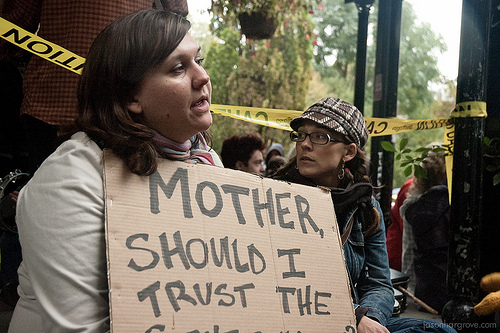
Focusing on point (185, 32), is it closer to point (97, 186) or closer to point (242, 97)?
point (97, 186)

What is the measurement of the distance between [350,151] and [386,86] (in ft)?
9.63

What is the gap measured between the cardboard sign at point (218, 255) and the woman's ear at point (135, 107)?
24cm

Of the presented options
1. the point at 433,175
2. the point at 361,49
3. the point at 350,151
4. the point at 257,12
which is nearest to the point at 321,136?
the point at 350,151

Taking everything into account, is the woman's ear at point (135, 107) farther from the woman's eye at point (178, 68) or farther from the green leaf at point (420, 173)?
the green leaf at point (420, 173)

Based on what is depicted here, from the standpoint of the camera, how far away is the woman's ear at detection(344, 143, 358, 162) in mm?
2510

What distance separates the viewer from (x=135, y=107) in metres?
1.57

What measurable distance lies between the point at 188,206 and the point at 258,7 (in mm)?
5339

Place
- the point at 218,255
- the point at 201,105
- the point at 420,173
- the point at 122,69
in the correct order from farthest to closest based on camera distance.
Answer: the point at 420,173, the point at 201,105, the point at 122,69, the point at 218,255

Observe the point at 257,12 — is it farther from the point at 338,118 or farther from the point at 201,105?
the point at 201,105

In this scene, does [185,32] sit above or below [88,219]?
above

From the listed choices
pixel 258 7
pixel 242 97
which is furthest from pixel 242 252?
pixel 242 97

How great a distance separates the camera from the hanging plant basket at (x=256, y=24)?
21.0ft

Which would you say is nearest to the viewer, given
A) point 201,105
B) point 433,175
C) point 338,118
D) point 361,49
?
point 201,105

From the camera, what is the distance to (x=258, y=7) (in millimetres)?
6277
